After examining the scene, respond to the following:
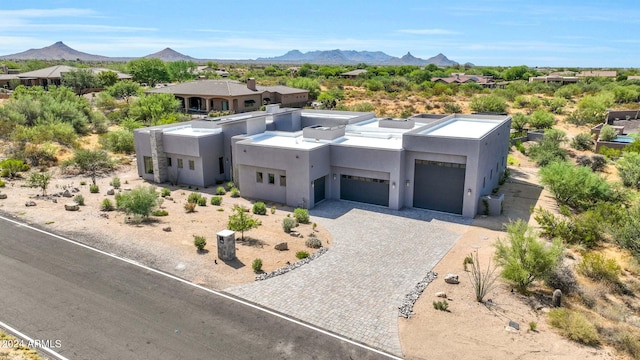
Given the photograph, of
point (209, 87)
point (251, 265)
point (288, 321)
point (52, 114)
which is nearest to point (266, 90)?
point (209, 87)

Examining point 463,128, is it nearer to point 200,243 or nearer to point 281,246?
point 281,246

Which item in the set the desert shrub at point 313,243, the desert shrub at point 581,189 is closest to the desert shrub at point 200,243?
the desert shrub at point 313,243

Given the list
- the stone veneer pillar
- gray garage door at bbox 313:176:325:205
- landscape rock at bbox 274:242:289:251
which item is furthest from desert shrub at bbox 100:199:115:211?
gray garage door at bbox 313:176:325:205

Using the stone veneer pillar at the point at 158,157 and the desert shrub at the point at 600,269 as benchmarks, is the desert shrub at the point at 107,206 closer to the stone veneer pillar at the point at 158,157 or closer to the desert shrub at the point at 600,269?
the stone veneer pillar at the point at 158,157

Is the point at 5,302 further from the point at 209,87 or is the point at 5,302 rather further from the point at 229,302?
the point at 209,87

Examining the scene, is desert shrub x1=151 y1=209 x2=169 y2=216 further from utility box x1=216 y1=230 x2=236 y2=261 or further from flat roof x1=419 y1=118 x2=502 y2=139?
flat roof x1=419 y1=118 x2=502 y2=139

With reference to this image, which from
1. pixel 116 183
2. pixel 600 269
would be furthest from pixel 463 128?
pixel 116 183
